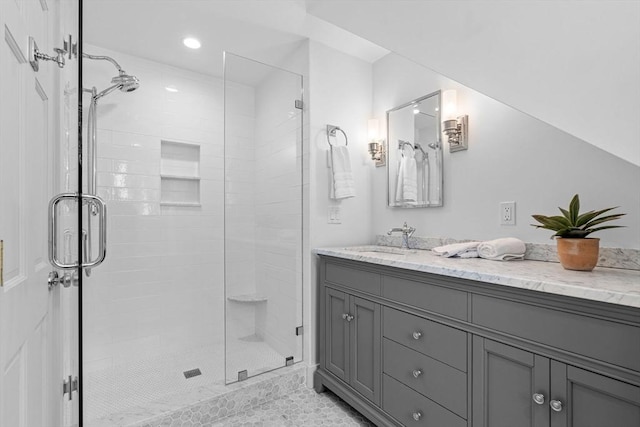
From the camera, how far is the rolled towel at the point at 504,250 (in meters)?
1.58

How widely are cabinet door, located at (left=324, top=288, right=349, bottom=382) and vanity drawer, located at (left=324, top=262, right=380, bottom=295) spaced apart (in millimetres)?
82

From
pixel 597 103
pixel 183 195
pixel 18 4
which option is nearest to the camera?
pixel 18 4

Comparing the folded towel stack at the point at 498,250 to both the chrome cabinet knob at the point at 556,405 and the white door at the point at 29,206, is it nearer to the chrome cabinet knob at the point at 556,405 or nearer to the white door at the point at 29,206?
the chrome cabinet knob at the point at 556,405

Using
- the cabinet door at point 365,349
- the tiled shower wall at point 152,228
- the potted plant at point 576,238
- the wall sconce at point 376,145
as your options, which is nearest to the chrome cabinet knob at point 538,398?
the potted plant at point 576,238

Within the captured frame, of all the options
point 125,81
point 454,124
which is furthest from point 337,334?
point 125,81

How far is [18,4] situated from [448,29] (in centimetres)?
132

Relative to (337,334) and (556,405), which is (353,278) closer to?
(337,334)

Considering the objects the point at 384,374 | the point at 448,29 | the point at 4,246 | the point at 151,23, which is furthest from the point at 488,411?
the point at 151,23

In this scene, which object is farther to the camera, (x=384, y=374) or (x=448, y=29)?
(x=384, y=374)

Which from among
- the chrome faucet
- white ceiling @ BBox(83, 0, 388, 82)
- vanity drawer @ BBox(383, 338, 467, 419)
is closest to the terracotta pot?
vanity drawer @ BBox(383, 338, 467, 419)

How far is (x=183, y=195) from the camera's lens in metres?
2.86

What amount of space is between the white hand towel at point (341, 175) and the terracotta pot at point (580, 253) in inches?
51.7

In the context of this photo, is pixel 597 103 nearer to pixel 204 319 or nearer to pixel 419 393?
pixel 419 393

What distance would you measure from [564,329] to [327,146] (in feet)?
5.84
